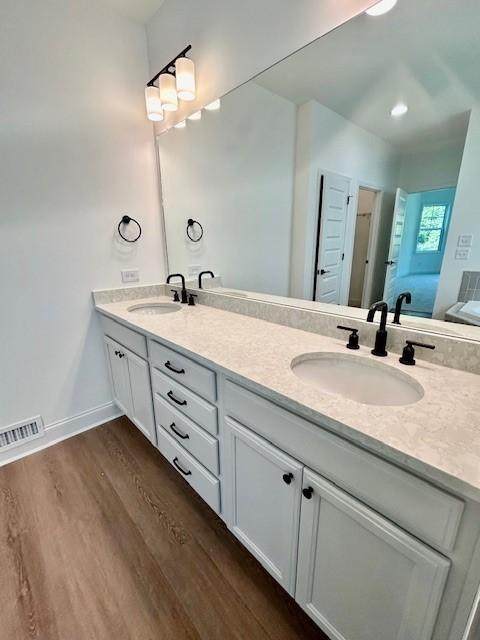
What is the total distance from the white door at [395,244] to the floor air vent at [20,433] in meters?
2.20

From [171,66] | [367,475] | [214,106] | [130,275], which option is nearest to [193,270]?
[130,275]

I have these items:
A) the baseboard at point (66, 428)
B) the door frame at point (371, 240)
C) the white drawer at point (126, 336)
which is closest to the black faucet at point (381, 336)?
the door frame at point (371, 240)

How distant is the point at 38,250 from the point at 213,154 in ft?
3.96

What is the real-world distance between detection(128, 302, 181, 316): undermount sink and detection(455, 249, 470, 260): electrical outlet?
5.03 ft

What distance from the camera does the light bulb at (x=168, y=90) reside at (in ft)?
5.55

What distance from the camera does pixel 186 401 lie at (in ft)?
4.14

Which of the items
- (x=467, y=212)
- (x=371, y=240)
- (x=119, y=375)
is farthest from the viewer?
(x=119, y=375)

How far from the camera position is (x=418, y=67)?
0.93 m

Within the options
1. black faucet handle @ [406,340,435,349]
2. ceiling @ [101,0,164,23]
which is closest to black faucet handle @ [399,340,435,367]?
black faucet handle @ [406,340,435,349]

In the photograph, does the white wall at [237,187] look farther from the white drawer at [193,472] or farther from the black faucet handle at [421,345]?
the white drawer at [193,472]

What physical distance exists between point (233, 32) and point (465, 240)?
147 cm

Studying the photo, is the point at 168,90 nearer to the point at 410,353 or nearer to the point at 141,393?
the point at 141,393

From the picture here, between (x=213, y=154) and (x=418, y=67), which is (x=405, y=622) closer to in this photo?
(x=418, y=67)

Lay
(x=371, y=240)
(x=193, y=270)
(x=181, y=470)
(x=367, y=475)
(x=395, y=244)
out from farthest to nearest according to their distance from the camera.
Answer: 1. (x=193, y=270)
2. (x=181, y=470)
3. (x=371, y=240)
4. (x=395, y=244)
5. (x=367, y=475)
